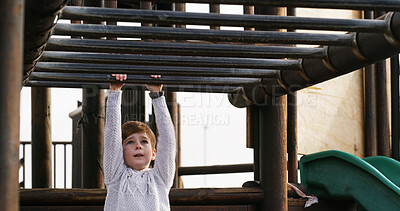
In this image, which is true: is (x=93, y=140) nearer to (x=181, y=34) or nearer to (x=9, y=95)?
(x=181, y=34)

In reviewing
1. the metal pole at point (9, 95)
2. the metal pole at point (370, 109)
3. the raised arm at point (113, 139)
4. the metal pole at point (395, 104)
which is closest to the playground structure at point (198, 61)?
the metal pole at point (9, 95)

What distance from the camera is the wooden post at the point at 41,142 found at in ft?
12.1

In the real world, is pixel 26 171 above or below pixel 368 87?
below

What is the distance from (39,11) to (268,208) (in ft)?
5.93

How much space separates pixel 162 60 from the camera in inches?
71.4

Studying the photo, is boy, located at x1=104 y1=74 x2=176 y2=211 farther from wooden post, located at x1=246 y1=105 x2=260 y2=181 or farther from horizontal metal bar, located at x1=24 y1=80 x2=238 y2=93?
wooden post, located at x1=246 y1=105 x2=260 y2=181

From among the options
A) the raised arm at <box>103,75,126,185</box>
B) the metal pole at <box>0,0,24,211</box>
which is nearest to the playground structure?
the metal pole at <box>0,0,24,211</box>

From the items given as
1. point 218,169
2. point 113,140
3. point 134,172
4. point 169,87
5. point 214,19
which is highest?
point 214,19

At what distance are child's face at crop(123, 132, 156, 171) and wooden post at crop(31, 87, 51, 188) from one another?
189cm

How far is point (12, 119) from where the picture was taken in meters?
0.70

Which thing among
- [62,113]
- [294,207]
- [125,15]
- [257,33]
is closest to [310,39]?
[257,33]

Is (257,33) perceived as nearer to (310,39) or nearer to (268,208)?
(310,39)

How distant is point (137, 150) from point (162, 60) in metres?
0.38

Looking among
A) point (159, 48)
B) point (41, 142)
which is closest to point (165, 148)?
point (159, 48)
